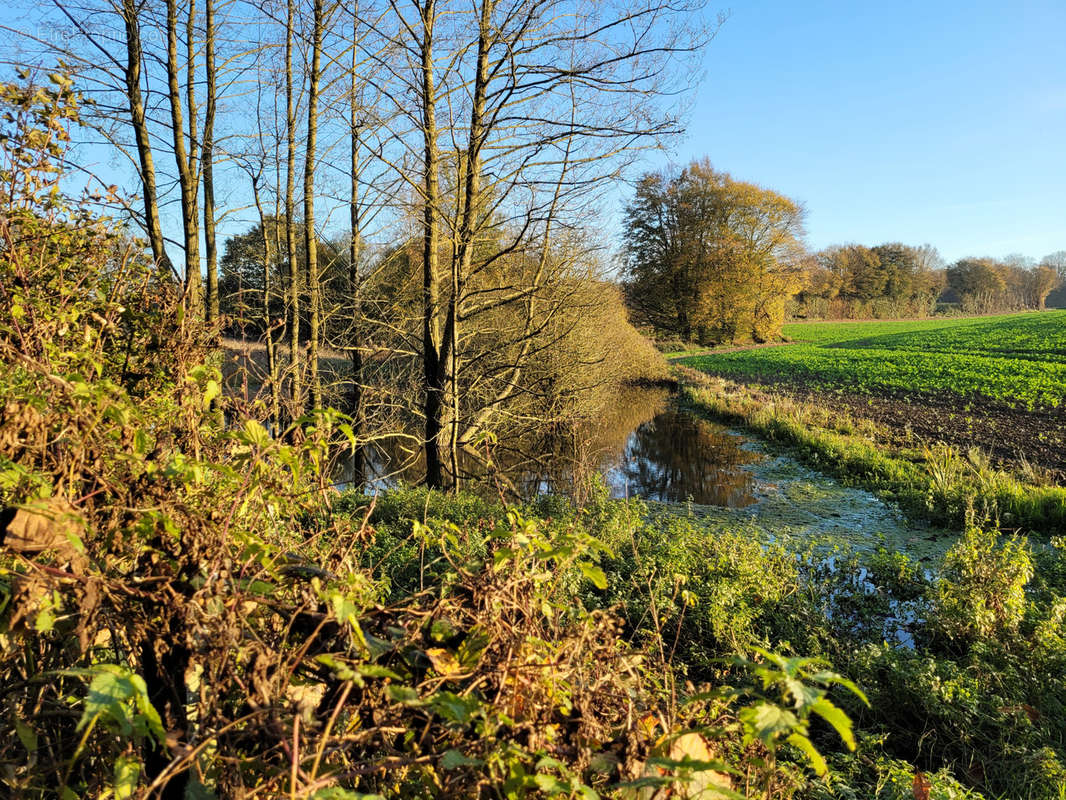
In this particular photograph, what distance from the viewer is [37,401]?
4.65 feet

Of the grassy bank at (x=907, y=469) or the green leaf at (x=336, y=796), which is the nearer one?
the green leaf at (x=336, y=796)

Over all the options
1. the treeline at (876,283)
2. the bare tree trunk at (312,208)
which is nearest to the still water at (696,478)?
the bare tree trunk at (312,208)

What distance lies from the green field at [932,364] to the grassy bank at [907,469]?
20.1ft

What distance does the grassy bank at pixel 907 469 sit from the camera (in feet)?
27.6

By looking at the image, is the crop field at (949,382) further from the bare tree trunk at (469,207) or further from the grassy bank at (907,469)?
the bare tree trunk at (469,207)

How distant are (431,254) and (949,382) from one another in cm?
2170

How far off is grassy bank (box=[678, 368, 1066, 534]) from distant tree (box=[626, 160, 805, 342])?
83.7ft

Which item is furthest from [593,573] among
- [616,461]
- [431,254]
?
[616,461]

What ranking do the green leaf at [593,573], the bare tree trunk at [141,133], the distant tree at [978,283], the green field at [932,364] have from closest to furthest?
the green leaf at [593,573], the bare tree trunk at [141,133], the green field at [932,364], the distant tree at [978,283]

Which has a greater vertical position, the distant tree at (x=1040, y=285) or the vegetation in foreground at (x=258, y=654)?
the distant tree at (x=1040, y=285)

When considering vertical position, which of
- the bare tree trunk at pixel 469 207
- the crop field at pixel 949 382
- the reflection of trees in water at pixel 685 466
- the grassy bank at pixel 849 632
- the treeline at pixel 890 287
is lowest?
the reflection of trees in water at pixel 685 466

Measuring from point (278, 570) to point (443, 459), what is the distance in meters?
8.34

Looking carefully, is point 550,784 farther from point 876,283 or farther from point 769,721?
point 876,283

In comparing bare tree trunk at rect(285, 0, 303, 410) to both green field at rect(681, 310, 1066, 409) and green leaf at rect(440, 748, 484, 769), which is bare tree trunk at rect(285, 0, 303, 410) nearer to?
green leaf at rect(440, 748, 484, 769)
